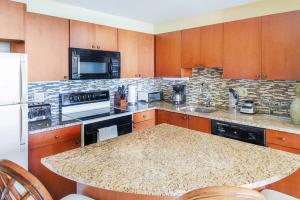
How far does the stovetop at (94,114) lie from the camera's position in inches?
107

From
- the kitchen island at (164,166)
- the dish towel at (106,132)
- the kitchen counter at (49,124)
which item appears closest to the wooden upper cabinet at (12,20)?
the kitchen counter at (49,124)

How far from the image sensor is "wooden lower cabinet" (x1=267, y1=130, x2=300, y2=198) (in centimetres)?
210

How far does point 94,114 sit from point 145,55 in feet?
4.53

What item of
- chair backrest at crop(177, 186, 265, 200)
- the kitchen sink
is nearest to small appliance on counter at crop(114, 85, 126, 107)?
the kitchen sink

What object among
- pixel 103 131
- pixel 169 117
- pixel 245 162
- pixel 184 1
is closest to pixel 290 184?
pixel 245 162

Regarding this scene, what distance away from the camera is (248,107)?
9.52 feet

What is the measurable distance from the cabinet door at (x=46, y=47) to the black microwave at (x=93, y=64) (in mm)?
92

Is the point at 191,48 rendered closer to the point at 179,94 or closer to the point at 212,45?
the point at 212,45

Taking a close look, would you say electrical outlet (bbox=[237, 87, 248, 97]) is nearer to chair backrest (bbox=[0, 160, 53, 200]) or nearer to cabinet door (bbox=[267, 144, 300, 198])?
cabinet door (bbox=[267, 144, 300, 198])

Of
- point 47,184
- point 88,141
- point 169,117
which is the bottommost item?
point 47,184

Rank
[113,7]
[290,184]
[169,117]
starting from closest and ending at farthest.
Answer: [290,184] < [113,7] < [169,117]

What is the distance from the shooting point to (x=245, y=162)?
1340 mm

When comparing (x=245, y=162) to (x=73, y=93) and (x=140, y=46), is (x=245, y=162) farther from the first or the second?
(x=140, y=46)

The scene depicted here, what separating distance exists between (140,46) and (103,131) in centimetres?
157
